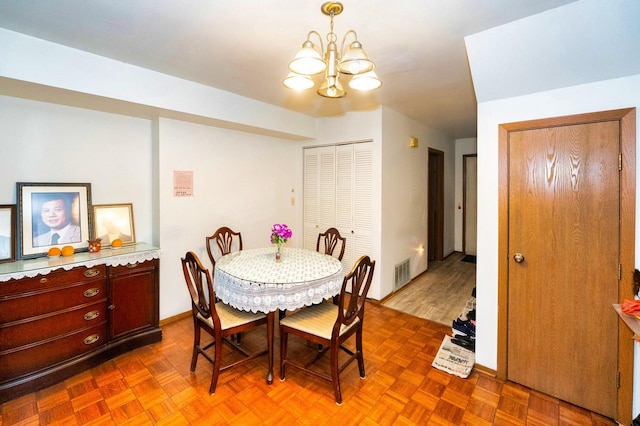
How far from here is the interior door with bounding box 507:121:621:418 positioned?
1.82 meters

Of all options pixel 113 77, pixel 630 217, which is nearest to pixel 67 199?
pixel 113 77

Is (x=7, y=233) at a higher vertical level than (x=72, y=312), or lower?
higher

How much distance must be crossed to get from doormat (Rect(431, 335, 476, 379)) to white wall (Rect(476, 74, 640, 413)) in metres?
0.11

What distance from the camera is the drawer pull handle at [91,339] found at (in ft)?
7.53

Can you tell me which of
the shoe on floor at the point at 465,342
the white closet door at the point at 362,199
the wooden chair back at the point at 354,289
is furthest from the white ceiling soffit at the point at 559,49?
the shoe on floor at the point at 465,342

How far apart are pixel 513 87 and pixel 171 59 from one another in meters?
2.56

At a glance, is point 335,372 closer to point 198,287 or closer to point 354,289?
point 354,289

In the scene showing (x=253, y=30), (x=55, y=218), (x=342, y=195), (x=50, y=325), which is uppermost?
(x=253, y=30)

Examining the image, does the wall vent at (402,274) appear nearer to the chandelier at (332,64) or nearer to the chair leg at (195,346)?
the chair leg at (195,346)

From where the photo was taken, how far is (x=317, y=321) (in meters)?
2.14

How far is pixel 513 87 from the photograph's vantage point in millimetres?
2010

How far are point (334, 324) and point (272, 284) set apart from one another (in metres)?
0.52

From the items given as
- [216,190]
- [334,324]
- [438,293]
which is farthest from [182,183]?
[438,293]

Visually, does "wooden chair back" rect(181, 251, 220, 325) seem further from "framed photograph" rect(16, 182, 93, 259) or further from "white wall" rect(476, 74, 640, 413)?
"white wall" rect(476, 74, 640, 413)
